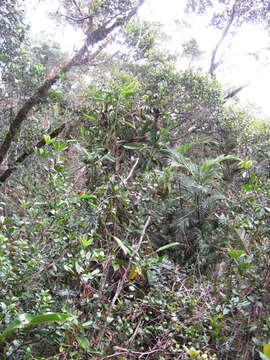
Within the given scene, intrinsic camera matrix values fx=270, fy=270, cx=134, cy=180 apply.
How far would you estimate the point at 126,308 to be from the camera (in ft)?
6.13

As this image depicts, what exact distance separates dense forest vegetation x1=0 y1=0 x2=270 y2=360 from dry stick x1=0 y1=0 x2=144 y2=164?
0.09ft

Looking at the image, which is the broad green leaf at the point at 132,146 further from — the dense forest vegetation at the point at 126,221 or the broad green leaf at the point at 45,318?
the broad green leaf at the point at 45,318

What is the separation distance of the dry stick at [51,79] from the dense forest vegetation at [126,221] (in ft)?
0.09

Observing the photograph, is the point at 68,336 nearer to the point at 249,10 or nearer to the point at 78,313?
the point at 78,313

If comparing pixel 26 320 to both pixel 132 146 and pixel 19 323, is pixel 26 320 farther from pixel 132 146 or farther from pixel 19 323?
pixel 132 146

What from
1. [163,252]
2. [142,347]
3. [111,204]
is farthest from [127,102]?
[142,347]

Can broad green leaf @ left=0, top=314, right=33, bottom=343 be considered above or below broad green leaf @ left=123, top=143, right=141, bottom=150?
below

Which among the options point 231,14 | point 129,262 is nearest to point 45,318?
point 129,262

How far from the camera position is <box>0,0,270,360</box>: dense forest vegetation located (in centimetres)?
166

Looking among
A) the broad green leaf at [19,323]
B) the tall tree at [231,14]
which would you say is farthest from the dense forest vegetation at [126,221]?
the tall tree at [231,14]

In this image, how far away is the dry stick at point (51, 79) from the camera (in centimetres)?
A: 416

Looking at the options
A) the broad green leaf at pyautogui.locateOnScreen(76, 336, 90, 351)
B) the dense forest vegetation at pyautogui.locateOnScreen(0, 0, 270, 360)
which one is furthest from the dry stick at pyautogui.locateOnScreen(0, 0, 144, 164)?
the broad green leaf at pyautogui.locateOnScreen(76, 336, 90, 351)

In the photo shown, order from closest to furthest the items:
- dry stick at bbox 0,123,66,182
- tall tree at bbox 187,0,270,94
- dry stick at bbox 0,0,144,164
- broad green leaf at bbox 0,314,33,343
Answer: broad green leaf at bbox 0,314,33,343 < dry stick at bbox 0,123,66,182 < dry stick at bbox 0,0,144,164 < tall tree at bbox 187,0,270,94

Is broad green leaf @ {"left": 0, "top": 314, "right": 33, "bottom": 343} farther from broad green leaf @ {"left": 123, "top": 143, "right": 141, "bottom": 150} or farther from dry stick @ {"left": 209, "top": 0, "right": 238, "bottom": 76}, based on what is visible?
dry stick @ {"left": 209, "top": 0, "right": 238, "bottom": 76}
